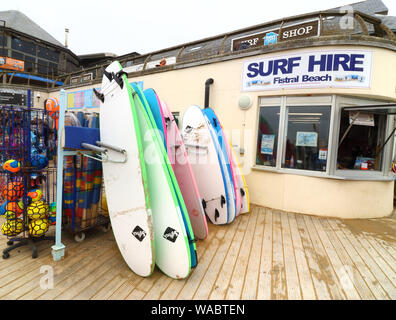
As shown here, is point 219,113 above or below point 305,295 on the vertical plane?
above

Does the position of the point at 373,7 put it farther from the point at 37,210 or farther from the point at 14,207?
the point at 14,207

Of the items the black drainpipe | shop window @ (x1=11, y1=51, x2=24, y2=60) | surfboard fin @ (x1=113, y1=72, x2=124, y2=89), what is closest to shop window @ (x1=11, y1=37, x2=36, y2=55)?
shop window @ (x1=11, y1=51, x2=24, y2=60)

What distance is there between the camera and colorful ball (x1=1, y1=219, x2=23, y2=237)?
203 cm

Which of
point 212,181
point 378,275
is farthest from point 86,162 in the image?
point 378,275

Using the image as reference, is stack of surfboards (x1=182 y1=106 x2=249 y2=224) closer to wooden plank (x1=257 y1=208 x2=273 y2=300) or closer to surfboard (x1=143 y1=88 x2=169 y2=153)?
wooden plank (x1=257 y1=208 x2=273 y2=300)

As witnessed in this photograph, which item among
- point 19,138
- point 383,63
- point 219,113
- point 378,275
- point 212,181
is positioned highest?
point 383,63

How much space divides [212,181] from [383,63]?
11.8 feet

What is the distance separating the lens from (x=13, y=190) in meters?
2.09

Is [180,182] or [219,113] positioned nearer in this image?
[180,182]

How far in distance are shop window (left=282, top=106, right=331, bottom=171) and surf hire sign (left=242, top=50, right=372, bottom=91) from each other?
0.47 metres

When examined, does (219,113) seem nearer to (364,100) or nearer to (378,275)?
(364,100)

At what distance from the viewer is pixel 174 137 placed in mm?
2457

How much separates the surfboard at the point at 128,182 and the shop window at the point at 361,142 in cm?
370

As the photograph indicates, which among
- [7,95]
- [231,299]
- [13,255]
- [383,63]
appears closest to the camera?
[231,299]
